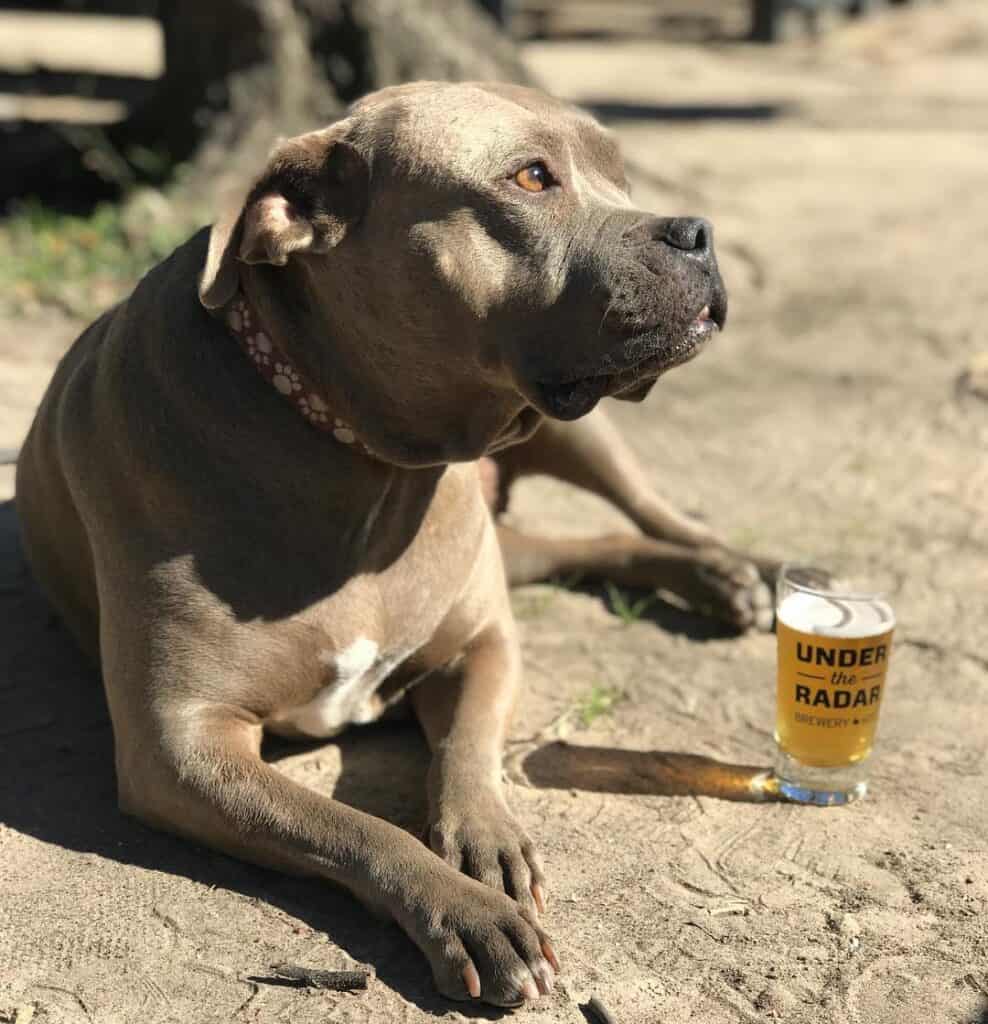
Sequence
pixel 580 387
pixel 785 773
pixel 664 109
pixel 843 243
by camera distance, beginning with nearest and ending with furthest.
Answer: pixel 580 387 < pixel 785 773 < pixel 843 243 < pixel 664 109

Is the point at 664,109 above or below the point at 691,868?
below

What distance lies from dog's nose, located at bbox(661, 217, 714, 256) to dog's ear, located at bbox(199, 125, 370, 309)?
0.59 meters

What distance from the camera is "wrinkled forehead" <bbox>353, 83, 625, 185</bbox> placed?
3.09m

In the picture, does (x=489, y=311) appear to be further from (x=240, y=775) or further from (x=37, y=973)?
(x=37, y=973)

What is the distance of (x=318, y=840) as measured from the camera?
2963 millimetres

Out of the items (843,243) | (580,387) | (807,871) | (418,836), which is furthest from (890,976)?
(843,243)

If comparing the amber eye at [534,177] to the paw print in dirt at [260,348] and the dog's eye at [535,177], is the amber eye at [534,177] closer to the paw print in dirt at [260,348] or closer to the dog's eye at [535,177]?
the dog's eye at [535,177]

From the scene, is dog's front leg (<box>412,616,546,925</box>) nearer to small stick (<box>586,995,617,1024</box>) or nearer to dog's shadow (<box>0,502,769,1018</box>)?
dog's shadow (<box>0,502,769,1018</box>)

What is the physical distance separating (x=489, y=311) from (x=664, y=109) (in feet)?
23.7

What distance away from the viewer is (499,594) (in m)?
3.73

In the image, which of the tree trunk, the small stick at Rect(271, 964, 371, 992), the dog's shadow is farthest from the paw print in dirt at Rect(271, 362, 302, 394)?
the tree trunk

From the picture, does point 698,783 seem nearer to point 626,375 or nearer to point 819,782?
point 819,782

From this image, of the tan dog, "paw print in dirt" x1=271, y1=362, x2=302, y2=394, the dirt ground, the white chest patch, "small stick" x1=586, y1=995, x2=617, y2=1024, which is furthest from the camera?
the white chest patch

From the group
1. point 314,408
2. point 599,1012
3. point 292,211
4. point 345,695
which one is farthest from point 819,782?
point 292,211
